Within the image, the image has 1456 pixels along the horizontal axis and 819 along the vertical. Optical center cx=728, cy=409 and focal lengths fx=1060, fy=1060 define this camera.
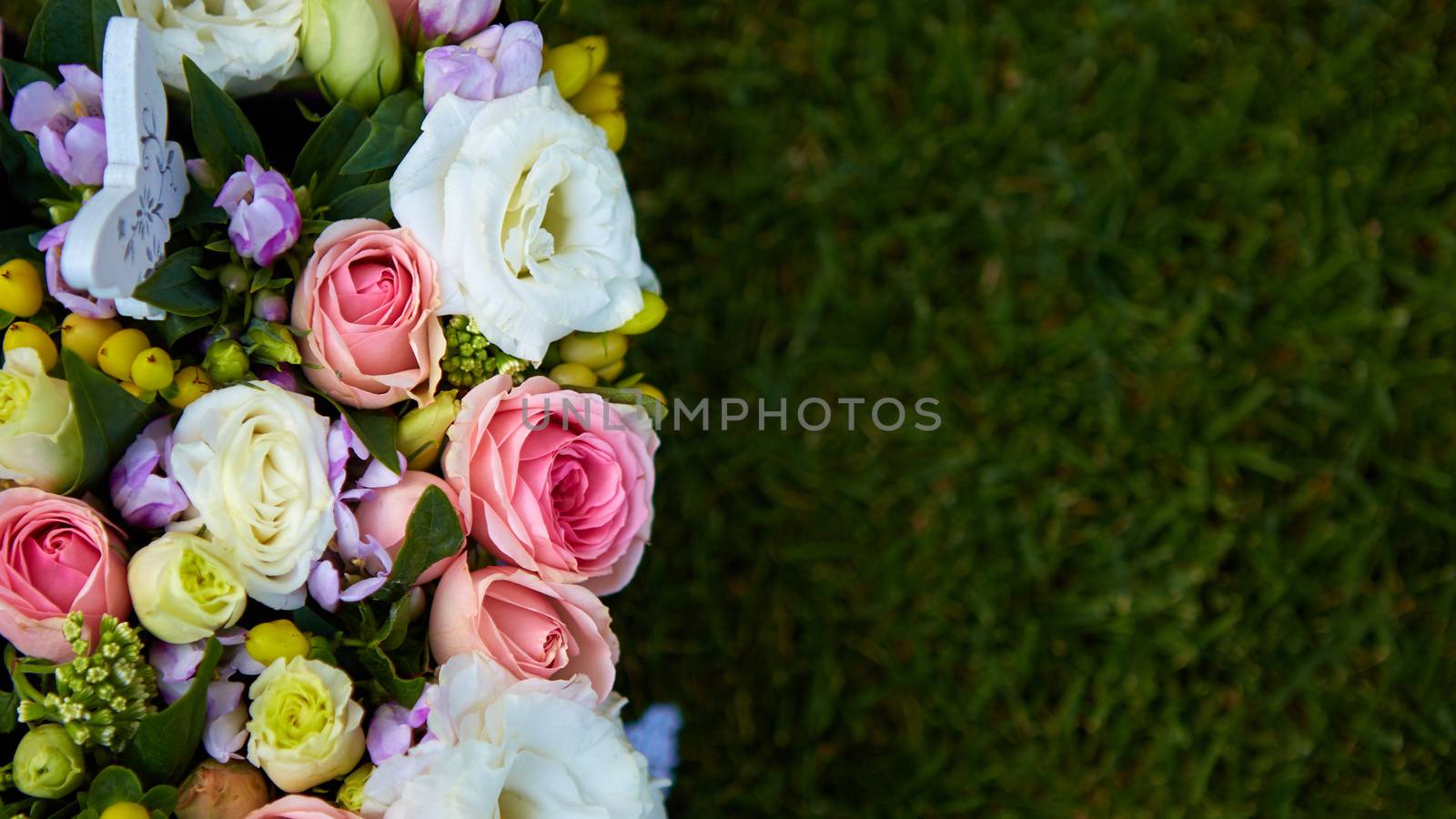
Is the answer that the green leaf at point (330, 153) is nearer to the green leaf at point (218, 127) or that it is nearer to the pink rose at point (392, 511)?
the green leaf at point (218, 127)

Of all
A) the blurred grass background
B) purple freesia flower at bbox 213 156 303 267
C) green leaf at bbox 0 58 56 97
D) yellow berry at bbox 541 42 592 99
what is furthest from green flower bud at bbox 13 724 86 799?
the blurred grass background

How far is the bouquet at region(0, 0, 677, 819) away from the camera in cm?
62

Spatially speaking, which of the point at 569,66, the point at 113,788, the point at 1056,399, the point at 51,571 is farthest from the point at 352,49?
the point at 1056,399

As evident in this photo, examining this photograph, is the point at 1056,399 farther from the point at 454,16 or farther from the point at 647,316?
the point at 454,16

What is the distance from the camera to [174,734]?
63 centimetres

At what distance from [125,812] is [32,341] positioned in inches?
11.4

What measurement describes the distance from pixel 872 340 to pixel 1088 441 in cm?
31

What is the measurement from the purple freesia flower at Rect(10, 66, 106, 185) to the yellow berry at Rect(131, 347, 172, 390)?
4.6 inches

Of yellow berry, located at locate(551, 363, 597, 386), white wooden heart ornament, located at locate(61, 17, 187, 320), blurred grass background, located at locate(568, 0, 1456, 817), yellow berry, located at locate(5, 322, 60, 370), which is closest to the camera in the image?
white wooden heart ornament, located at locate(61, 17, 187, 320)

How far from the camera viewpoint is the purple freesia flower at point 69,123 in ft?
2.11

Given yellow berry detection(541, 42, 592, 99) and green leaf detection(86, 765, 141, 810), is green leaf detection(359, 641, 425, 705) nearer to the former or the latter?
green leaf detection(86, 765, 141, 810)

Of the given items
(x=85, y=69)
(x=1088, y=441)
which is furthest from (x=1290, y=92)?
(x=85, y=69)

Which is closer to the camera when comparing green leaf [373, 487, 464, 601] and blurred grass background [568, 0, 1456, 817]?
green leaf [373, 487, 464, 601]

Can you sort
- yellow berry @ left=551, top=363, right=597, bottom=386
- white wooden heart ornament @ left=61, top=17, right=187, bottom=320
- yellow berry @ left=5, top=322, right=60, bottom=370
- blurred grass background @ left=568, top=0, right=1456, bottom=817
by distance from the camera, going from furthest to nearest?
1. blurred grass background @ left=568, top=0, right=1456, bottom=817
2. yellow berry @ left=551, top=363, right=597, bottom=386
3. yellow berry @ left=5, top=322, right=60, bottom=370
4. white wooden heart ornament @ left=61, top=17, right=187, bottom=320
